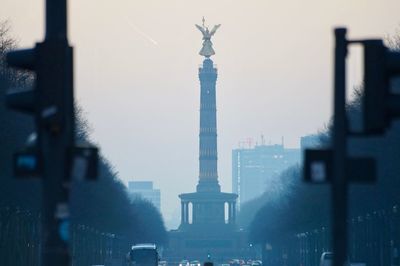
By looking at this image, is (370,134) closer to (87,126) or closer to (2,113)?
(2,113)

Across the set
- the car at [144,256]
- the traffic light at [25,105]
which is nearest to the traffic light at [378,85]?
the traffic light at [25,105]

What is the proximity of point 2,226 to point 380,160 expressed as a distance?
20.9 meters

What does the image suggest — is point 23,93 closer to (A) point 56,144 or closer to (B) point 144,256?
(A) point 56,144

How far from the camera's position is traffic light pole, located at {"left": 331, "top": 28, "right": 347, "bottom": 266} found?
22.4 metres

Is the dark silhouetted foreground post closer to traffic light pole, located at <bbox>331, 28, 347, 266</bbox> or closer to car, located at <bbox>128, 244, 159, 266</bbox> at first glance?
traffic light pole, located at <bbox>331, 28, 347, 266</bbox>

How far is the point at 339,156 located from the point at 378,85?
1121 mm

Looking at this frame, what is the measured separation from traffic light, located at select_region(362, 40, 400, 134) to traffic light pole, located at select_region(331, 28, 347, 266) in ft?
1.76

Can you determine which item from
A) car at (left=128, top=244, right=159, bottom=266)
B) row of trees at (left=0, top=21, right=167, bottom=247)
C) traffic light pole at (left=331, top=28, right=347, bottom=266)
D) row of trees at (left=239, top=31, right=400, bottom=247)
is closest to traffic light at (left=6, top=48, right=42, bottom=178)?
traffic light pole at (left=331, top=28, right=347, bottom=266)

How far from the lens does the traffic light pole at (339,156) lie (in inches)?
881

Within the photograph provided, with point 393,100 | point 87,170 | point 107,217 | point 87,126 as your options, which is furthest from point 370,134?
point 107,217

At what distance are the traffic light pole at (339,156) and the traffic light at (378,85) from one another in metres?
0.54

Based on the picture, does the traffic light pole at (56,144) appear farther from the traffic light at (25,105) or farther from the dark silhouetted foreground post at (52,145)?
the traffic light at (25,105)

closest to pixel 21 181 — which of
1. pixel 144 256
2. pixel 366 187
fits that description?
pixel 144 256

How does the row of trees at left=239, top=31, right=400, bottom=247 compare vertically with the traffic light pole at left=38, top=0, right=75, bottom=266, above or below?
above
